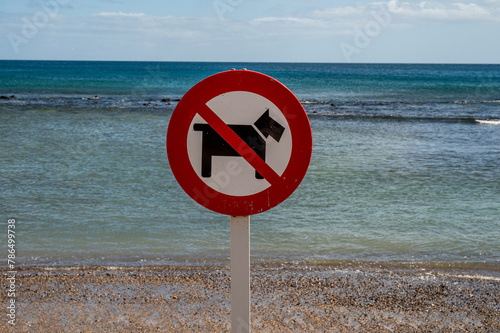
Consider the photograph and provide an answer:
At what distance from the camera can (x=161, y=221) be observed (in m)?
7.71

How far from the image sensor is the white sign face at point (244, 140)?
7.20ft

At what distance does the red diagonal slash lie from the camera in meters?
2.17

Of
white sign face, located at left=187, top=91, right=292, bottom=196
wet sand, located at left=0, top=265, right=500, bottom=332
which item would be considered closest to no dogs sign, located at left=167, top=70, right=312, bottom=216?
white sign face, located at left=187, top=91, right=292, bottom=196

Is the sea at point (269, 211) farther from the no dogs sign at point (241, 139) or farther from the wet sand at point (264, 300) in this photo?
the no dogs sign at point (241, 139)

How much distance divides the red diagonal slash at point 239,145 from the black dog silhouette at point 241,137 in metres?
0.02

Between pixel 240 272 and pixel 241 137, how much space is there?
561mm

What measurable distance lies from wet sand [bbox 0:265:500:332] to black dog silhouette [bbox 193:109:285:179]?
2.42 meters

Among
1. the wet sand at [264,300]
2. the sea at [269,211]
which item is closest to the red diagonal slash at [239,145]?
the wet sand at [264,300]

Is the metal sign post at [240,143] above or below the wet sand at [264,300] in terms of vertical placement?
above

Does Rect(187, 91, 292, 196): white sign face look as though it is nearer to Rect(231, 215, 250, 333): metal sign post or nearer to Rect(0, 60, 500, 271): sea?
Rect(231, 215, 250, 333): metal sign post

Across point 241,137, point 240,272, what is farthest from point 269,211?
point 241,137

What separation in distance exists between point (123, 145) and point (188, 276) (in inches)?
408

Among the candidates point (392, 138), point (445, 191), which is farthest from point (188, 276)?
point (392, 138)

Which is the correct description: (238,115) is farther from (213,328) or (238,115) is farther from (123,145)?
(123,145)
